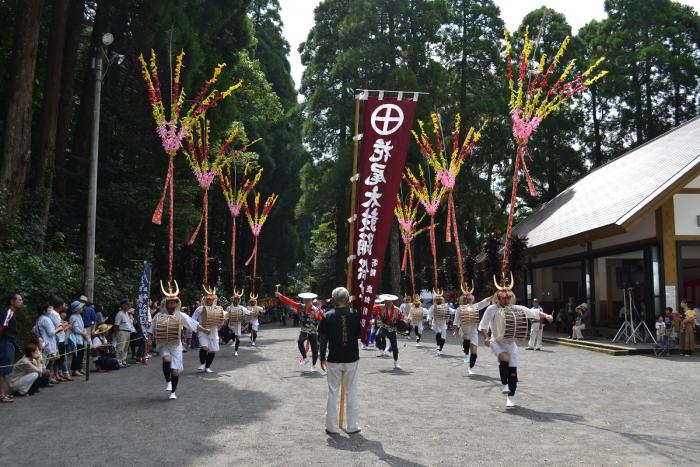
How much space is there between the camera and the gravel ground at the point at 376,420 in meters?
6.56

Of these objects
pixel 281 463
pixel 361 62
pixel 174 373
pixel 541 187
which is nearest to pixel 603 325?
pixel 541 187

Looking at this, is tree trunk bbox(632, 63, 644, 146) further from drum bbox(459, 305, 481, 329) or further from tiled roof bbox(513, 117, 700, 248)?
drum bbox(459, 305, 481, 329)

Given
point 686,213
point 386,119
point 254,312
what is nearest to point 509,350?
point 386,119

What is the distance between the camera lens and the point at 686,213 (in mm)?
19516

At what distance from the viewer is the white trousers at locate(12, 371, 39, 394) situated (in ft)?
35.3

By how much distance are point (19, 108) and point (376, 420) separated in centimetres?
1255

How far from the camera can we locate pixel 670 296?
1919cm

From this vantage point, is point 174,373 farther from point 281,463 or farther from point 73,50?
point 73,50

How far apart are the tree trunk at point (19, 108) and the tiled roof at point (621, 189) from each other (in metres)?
16.2

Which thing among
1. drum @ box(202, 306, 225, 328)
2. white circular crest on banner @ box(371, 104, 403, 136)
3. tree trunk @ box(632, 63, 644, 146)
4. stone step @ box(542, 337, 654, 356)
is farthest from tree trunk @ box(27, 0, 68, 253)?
tree trunk @ box(632, 63, 644, 146)

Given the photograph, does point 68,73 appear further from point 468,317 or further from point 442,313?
point 468,317

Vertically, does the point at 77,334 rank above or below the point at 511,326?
below

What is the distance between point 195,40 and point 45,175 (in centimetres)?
738

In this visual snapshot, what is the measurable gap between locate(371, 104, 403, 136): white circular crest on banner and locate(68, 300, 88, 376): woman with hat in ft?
26.7
